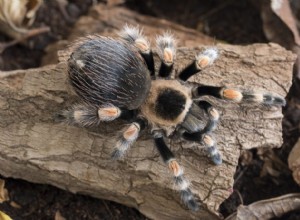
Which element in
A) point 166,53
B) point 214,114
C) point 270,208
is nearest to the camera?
point 214,114

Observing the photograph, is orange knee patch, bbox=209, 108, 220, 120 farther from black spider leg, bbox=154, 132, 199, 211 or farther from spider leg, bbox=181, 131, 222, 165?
black spider leg, bbox=154, 132, 199, 211

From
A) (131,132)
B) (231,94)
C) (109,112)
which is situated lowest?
(131,132)

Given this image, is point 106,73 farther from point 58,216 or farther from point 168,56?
point 58,216

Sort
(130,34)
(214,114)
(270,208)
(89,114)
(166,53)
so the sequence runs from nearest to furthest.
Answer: (89,114), (214,114), (166,53), (270,208), (130,34)

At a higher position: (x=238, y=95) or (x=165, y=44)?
(x=165, y=44)

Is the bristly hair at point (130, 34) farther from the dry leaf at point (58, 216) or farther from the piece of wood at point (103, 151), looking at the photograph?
the dry leaf at point (58, 216)

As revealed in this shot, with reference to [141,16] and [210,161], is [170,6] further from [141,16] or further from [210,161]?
[210,161]

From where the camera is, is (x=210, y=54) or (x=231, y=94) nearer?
(x=231, y=94)

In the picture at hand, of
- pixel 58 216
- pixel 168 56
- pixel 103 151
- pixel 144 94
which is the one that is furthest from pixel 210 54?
pixel 58 216
